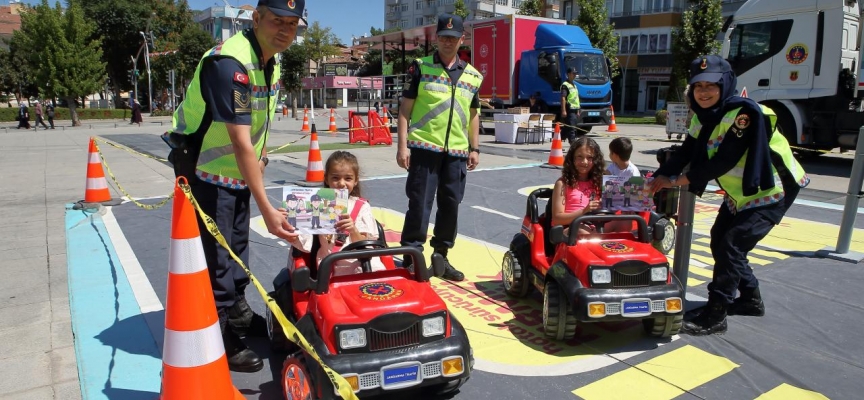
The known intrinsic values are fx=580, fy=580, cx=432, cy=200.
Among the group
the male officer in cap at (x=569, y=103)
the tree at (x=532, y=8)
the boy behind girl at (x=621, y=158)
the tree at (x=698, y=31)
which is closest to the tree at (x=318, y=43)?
the tree at (x=532, y=8)

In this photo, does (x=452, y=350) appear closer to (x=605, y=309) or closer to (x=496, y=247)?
(x=605, y=309)

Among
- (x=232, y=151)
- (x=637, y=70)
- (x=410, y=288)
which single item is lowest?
(x=410, y=288)

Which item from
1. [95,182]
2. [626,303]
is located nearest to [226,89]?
[626,303]

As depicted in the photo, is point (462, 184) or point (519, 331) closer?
point (519, 331)

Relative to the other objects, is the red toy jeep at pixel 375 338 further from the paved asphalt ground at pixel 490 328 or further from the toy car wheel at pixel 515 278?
the toy car wheel at pixel 515 278

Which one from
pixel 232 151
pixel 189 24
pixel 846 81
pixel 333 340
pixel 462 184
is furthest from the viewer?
pixel 189 24

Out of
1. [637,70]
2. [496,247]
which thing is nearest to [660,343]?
[496,247]

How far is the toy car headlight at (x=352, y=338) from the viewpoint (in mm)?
2445

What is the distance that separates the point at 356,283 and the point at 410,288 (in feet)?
0.90

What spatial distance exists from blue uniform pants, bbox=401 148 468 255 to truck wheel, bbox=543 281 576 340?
4.58ft

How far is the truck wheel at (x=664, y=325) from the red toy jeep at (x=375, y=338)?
1.53m

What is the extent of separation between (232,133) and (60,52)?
1296 inches

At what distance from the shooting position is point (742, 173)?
380 centimetres

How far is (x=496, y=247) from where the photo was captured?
5.84 meters
